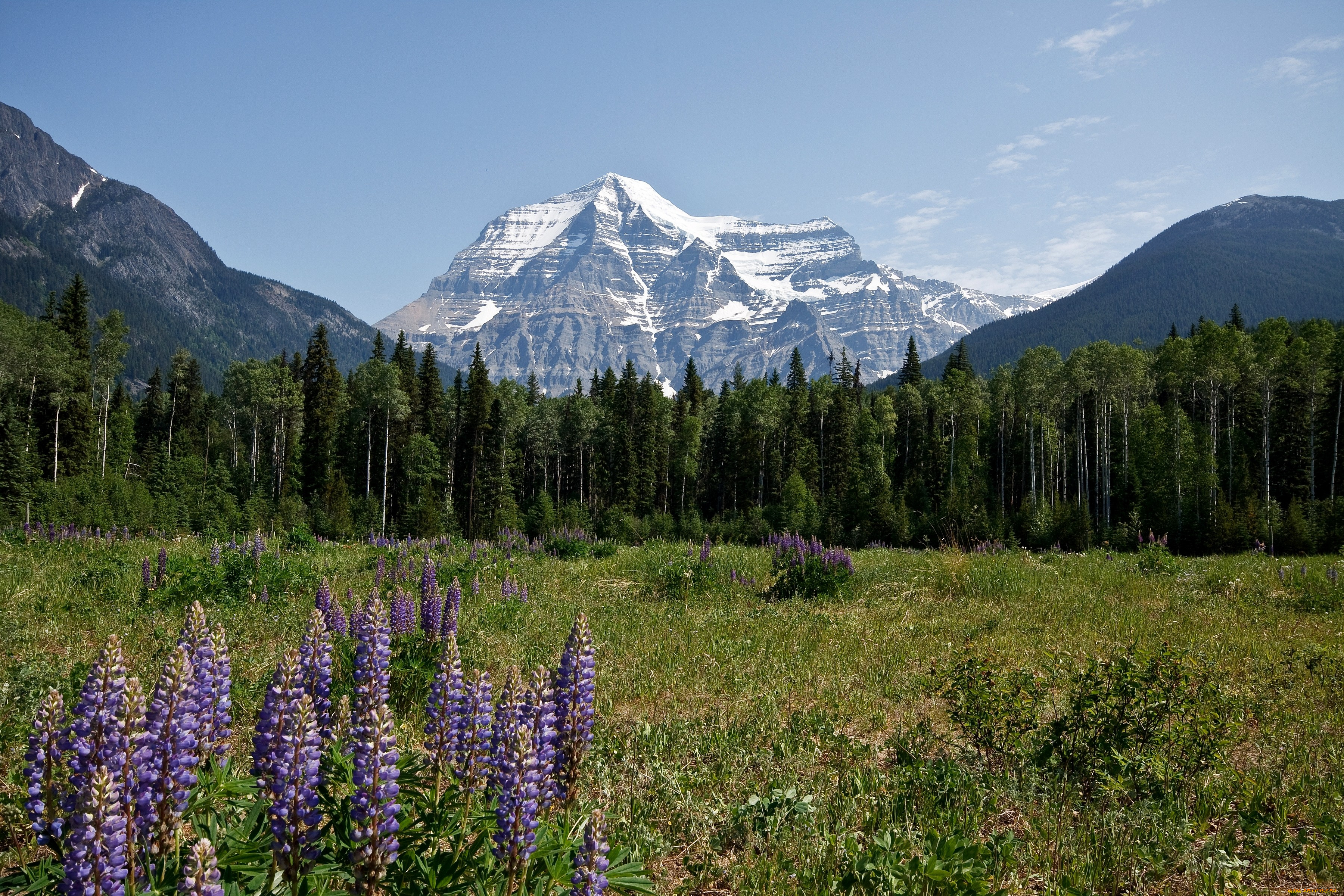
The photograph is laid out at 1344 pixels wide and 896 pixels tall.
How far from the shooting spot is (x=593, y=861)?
262cm

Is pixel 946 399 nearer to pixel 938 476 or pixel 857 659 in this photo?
pixel 938 476

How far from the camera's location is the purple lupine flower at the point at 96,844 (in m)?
2.13

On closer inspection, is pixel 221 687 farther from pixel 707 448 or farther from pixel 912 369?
pixel 912 369

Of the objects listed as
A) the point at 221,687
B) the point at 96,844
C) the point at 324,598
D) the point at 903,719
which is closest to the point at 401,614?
the point at 324,598

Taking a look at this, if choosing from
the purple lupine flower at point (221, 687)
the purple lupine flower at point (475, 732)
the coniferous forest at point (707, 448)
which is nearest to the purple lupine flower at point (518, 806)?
the purple lupine flower at point (475, 732)

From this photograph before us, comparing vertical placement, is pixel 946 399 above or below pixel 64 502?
above

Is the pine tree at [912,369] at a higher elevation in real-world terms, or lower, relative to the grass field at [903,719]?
higher

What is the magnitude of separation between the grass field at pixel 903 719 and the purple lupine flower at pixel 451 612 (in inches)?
24.0

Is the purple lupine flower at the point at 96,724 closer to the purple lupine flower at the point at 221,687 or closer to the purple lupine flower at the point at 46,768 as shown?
the purple lupine flower at the point at 46,768

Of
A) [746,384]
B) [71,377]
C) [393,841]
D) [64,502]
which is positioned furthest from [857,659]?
[746,384]

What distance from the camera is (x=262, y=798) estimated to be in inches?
123

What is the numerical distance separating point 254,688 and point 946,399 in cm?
6318

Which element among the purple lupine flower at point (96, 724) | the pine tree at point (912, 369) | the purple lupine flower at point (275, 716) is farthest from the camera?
the pine tree at point (912, 369)

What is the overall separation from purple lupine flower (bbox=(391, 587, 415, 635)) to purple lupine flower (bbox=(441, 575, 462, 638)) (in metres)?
0.37
